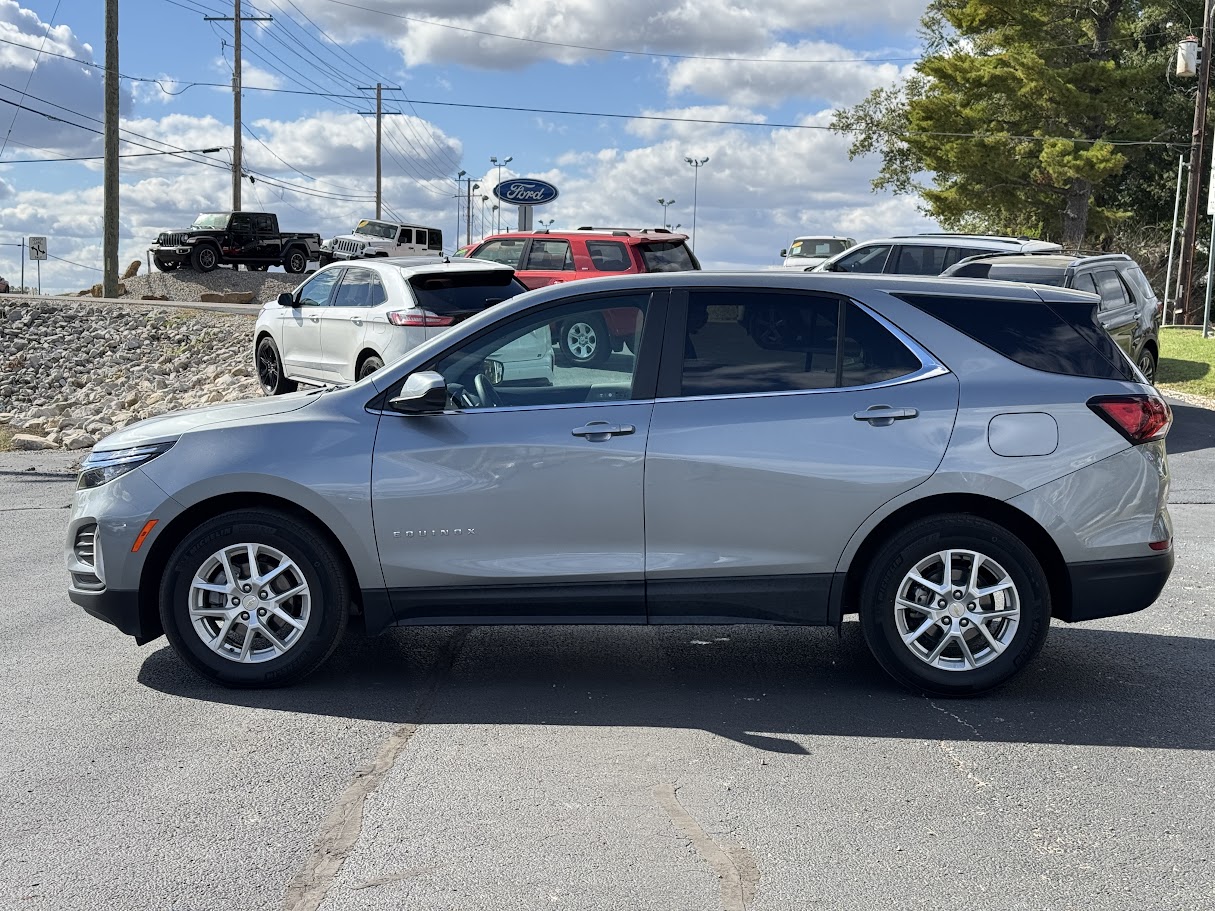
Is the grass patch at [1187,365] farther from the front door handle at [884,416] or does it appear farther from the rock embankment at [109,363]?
the front door handle at [884,416]

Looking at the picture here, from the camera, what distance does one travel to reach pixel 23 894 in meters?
3.84

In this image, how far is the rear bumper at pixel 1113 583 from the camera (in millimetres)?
5656

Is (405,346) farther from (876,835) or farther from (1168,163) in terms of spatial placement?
(1168,163)

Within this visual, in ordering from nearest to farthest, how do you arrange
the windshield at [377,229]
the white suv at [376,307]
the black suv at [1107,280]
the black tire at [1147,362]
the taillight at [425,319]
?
the black suv at [1107,280]
the taillight at [425,319]
the white suv at [376,307]
the black tire at [1147,362]
the windshield at [377,229]

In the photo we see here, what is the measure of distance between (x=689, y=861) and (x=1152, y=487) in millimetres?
2833

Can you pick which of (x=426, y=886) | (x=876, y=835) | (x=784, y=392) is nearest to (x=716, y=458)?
(x=784, y=392)

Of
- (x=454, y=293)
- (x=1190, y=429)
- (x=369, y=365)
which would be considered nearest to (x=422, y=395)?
(x=454, y=293)

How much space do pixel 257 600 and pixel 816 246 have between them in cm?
3376

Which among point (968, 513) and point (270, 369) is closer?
point (968, 513)

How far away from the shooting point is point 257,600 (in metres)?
5.78

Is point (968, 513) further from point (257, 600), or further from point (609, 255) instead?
point (609, 255)

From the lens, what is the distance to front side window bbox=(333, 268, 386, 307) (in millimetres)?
14656

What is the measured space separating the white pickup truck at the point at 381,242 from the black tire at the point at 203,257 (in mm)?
3635

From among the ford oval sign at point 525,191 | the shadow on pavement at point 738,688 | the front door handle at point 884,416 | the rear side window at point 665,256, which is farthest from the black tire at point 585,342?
the ford oval sign at point 525,191
